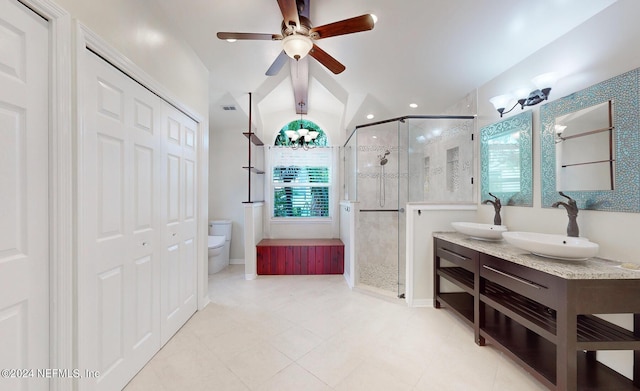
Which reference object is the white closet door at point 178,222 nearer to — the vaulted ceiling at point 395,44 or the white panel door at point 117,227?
the white panel door at point 117,227

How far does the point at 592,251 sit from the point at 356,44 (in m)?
2.39

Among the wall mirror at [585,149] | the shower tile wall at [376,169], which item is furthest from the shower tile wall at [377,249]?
the wall mirror at [585,149]

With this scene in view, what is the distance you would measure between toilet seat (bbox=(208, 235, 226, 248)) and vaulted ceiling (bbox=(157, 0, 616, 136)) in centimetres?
208

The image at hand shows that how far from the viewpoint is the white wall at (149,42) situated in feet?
4.53

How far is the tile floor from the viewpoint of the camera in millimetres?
1630

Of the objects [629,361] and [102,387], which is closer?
[102,387]

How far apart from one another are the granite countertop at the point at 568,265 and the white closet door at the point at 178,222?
259 centimetres

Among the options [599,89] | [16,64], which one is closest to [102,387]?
[16,64]

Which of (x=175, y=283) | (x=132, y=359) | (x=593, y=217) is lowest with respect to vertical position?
(x=132, y=359)

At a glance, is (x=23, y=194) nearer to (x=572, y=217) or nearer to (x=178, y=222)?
(x=178, y=222)

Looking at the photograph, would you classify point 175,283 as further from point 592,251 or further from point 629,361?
point 629,361

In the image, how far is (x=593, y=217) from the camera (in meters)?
1.69

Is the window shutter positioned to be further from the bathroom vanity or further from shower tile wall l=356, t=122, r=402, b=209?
the bathroom vanity

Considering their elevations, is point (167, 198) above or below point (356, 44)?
below
